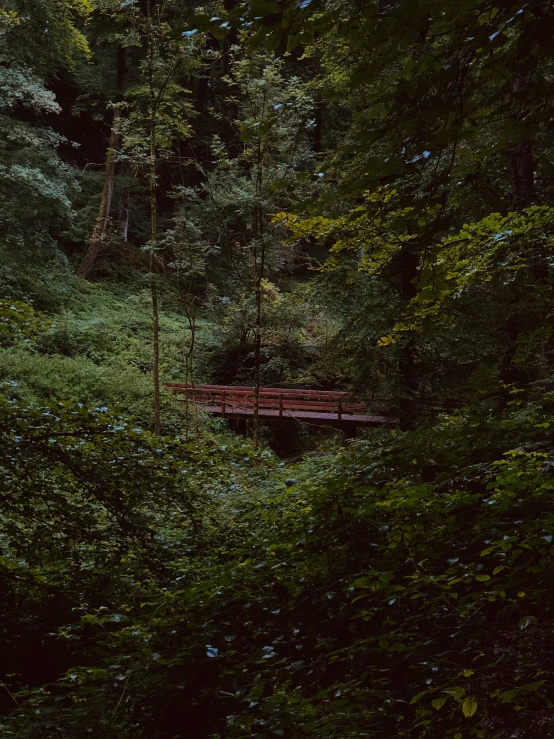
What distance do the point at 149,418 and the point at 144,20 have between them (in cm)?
933

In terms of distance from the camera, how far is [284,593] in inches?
133

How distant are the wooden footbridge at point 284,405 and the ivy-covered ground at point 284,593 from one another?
10516mm

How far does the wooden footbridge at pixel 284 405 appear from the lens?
15641mm

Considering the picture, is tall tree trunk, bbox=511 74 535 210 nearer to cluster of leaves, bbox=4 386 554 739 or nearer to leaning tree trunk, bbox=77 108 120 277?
cluster of leaves, bbox=4 386 554 739

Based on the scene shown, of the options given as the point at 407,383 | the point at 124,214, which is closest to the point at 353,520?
the point at 407,383

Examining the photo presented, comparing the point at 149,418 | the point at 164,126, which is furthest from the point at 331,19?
the point at 149,418

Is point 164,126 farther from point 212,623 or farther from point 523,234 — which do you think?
point 212,623

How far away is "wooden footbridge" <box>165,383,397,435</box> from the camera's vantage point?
51.3 ft

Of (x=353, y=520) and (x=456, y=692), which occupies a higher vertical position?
(x=353, y=520)

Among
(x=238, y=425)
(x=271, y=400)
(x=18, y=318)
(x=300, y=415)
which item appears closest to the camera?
(x=18, y=318)

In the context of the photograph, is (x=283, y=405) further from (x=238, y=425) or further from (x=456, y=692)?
(x=456, y=692)

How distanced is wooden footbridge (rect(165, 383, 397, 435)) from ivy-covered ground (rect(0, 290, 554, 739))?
414 inches

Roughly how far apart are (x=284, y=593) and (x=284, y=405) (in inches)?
503

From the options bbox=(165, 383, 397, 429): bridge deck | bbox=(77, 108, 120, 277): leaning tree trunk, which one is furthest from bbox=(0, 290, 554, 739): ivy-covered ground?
bbox=(77, 108, 120, 277): leaning tree trunk
